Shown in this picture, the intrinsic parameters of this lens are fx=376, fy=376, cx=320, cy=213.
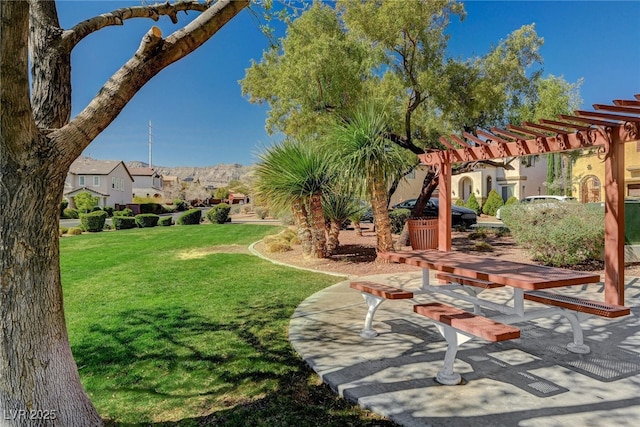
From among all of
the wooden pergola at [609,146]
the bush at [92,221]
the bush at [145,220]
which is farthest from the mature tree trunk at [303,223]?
the bush at [145,220]

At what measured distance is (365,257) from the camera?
10.1 metres

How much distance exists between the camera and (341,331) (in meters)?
4.71

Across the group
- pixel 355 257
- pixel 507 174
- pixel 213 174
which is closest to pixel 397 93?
pixel 355 257

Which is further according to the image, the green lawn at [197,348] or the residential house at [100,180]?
the residential house at [100,180]

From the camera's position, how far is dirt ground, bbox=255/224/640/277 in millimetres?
8625

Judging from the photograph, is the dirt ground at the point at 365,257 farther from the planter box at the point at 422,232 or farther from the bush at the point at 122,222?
the bush at the point at 122,222

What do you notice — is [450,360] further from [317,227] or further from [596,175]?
[596,175]

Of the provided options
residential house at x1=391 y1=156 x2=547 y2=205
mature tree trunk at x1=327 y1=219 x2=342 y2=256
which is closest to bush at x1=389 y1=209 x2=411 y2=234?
mature tree trunk at x1=327 y1=219 x2=342 y2=256

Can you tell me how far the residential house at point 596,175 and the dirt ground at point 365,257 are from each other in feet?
50.2

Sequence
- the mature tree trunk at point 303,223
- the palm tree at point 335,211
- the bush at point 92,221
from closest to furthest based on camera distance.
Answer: the mature tree trunk at point 303,223
the palm tree at point 335,211
the bush at point 92,221

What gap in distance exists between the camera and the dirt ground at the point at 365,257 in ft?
28.3

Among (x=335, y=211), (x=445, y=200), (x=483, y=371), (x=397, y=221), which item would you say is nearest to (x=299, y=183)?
(x=335, y=211)

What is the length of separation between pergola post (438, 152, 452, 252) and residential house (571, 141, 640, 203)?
20.2 m

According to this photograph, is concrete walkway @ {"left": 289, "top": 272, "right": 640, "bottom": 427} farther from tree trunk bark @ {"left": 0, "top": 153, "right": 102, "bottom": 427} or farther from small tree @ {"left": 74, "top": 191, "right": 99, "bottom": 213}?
small tree @ {"left": 74, "top": 191, "right": 99, "bottom": 213}
